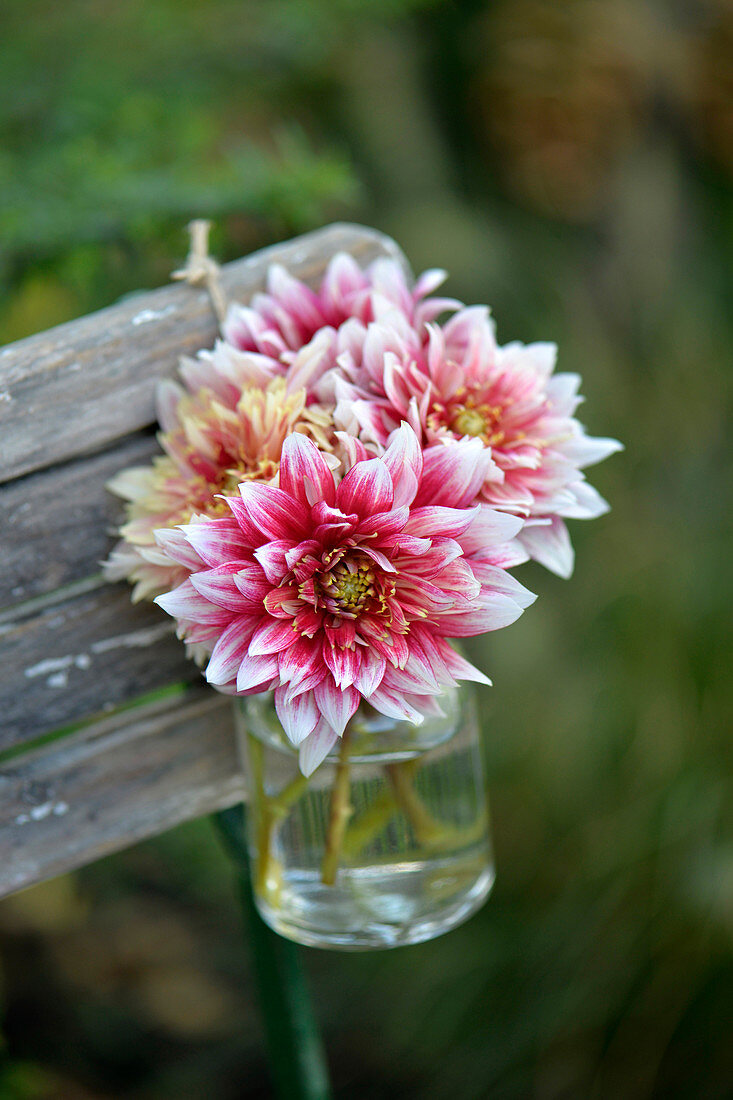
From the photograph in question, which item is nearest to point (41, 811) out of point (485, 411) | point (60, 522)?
point (60, 522)

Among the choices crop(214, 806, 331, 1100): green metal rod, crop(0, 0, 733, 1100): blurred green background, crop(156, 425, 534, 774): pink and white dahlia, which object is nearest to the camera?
crop(156, 425, 534, 774): pink and white dahlia

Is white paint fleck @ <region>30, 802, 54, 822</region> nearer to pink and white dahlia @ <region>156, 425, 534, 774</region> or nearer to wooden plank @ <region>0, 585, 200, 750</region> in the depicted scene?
wooden plank @ <region>0, 585, 200, 750</region>

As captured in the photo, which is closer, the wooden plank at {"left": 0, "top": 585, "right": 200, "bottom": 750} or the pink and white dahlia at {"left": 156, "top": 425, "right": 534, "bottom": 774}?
the pink and white dahlia at {"left": 156, "top": 425, "right": 534, "bottom": 774}

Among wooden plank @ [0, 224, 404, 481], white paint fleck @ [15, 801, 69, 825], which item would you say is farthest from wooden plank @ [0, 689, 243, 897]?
wooden plank @ [0, 224, 404, 481]

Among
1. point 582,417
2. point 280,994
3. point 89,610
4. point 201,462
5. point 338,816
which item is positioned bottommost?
point 280,994

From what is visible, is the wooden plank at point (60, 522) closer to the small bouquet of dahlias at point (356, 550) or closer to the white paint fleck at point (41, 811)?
the small bouquet of dahlias at point (356, 550)

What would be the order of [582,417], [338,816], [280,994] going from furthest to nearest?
1. [582,417]
2. [280,994]
3. [338,816]

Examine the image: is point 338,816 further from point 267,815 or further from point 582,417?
point 582,417
